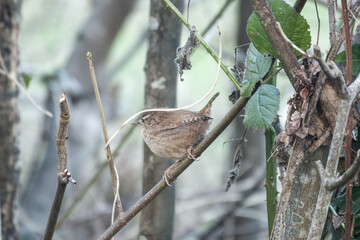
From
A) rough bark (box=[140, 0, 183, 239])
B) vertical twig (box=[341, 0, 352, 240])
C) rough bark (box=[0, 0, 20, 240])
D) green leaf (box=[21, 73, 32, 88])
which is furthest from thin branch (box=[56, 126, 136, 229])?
vertical twig (box=[341, 0, 352, 240])

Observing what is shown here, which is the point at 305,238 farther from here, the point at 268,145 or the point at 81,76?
the point at 81,76

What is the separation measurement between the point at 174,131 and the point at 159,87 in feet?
0.95

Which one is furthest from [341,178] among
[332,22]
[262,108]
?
[332,22]

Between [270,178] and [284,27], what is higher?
[284,27]

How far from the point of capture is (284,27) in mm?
1434

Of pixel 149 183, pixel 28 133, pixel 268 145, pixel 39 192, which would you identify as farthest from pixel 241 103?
pixel 28 133

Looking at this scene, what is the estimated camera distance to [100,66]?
559 centimetres

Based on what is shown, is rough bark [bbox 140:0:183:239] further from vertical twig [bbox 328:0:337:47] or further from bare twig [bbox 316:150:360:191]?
bare twig [bbox 316:150:360:191]

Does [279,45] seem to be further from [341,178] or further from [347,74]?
[341,178]

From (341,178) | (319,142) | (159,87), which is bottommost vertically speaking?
(341,178)

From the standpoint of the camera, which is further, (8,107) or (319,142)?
(8,107)

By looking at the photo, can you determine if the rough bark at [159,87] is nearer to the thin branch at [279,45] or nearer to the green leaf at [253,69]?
the green leaf at [253,69]

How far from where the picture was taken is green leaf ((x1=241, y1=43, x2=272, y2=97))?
142 cm

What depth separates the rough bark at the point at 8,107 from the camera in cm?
267
